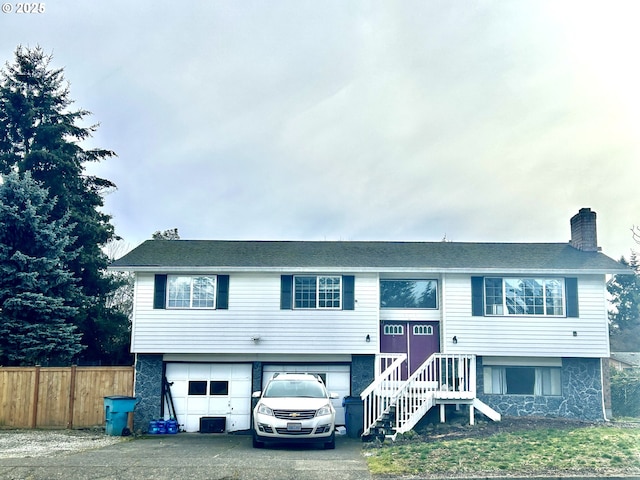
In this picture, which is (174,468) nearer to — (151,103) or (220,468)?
(220,468)

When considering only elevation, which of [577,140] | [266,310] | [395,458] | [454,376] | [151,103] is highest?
[151,103]

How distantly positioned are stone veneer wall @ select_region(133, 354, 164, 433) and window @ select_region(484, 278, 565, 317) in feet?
32.4

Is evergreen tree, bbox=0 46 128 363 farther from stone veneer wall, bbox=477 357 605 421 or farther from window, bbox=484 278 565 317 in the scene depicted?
stone veneer wall, bbox=477 357 605 421

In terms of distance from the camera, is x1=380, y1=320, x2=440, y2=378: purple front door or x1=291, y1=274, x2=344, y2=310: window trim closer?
x1=291, y1=274, x2=344, y2=310: window trim

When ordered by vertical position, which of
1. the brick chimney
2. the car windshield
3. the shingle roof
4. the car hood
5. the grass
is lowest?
the grass

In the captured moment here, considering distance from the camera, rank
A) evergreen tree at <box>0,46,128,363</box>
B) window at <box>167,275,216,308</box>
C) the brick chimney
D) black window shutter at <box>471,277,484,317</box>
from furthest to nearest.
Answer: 1. evergreen tree at <box>0,46,128,363</box>
2. the brick chimney
3. window at <box>167,275,216,308</box>
4. black window shutter at <box>471,277,484,317</box>

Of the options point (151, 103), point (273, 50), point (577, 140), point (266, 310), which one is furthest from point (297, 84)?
point (577, 140)

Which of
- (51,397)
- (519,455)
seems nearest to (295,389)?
(519,455)

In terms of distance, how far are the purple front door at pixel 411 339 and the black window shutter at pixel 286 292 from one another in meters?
2.88

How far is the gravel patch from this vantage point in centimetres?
1241

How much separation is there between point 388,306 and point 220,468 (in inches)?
369

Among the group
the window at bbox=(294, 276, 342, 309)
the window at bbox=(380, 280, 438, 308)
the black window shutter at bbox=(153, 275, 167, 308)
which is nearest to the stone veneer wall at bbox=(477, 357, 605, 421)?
the window at bbox=(380, 280, 438, 308)

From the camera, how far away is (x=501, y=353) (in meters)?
17.6

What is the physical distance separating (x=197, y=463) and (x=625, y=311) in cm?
4053
